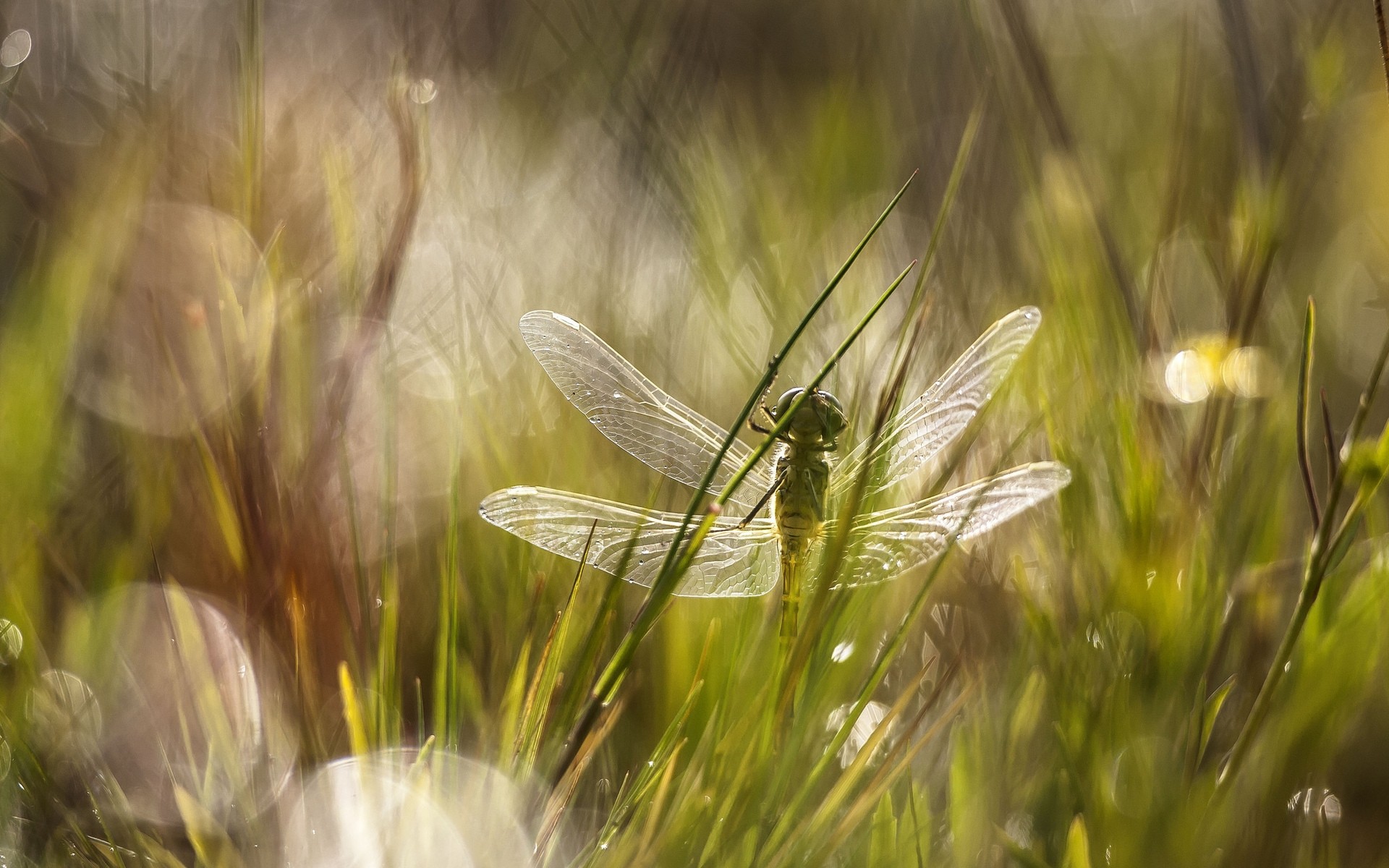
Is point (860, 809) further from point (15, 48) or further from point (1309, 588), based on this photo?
point (15, 48)

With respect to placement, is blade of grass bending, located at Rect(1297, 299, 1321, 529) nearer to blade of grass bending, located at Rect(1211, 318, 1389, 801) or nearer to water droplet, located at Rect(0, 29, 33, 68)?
blade of grass bending, located at Rect(1211, 318, 1389, 801)

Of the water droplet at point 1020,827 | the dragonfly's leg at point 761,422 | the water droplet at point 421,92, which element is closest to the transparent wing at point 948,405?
the dragonfly's leg at point 761,422

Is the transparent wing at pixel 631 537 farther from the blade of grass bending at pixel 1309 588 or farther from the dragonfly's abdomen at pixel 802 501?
the blade of grass bending at pixel 1309 588

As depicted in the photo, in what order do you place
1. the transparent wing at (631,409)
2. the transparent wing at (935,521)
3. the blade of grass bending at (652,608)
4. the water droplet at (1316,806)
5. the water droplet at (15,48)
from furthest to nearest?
the water droplet at (15,48)
the transparent wing at (631,409)
the transparent wing at (935,521)
the water droplet at (1316,806)
the blade of grass bending at (652,608)

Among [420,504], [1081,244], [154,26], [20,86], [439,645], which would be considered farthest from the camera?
[154,26]

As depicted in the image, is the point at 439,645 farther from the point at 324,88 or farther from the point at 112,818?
the point at 324,88

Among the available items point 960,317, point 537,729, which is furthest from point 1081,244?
point 537,729
